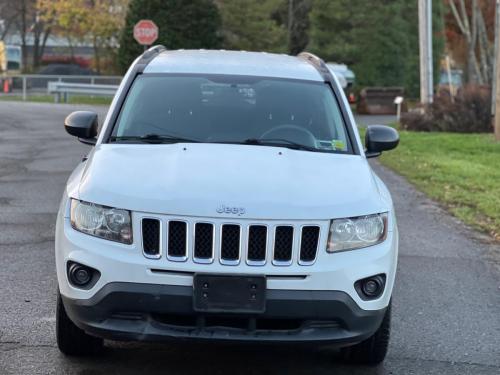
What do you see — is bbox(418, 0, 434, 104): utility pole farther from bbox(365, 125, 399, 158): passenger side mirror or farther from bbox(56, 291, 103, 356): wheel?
bbox(56, 291, 103, 356): wheel

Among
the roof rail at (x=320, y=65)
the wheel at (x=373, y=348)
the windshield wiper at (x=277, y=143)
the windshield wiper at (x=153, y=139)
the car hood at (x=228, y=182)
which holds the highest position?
the roof rail at (x=320, y=65)

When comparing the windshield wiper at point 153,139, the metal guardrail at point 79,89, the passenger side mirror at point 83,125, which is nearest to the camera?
the windshield wiper at point 153,139

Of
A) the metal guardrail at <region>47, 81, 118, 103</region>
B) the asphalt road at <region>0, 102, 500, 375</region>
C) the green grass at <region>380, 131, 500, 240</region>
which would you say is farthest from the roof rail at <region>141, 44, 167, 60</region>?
the metal guardrail at <region>47, 81, 118, 103</region>

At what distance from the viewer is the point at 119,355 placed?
482 centimetres

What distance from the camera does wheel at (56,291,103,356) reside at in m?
4.53

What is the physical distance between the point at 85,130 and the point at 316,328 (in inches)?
93.1

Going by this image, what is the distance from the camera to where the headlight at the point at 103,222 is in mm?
4109

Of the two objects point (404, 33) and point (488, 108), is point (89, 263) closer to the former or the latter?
point (488, 108)

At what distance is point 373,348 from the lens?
15.4ft

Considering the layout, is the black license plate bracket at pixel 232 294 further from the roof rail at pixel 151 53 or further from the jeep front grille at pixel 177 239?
the roof rail at pixel 151 53

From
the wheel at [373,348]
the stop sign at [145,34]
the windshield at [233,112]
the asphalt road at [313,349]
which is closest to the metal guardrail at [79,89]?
the stop sign at [145,34]

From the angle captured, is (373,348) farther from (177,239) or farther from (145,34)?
(145,34)

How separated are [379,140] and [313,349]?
61.6 inches

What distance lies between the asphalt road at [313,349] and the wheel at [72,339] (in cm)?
6
